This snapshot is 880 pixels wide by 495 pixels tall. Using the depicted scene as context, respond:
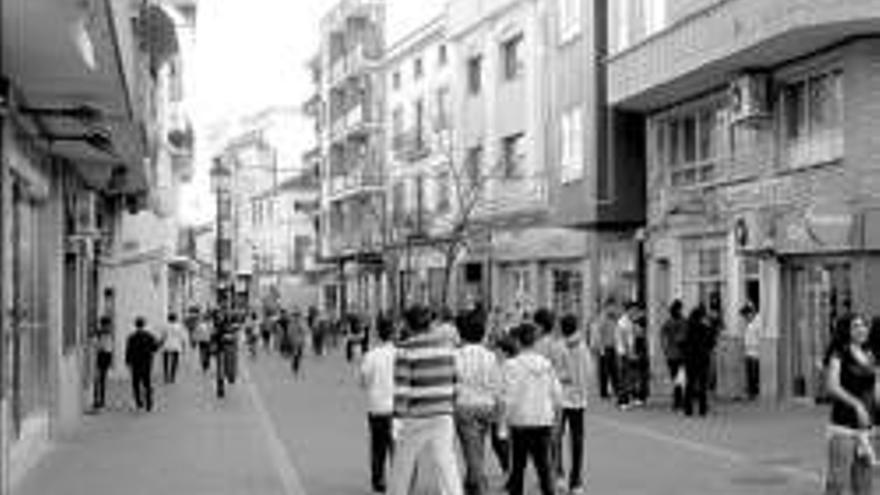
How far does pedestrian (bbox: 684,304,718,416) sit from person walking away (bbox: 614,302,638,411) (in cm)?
152

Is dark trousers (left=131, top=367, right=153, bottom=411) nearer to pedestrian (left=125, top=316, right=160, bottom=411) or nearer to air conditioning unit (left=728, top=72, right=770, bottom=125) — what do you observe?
pedestrian (left=125, top=316, right=160, bottom=411)

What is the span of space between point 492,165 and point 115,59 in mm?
36775

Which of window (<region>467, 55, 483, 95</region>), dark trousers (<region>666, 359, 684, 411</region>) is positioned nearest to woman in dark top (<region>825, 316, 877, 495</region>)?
dark trousers (<region>666, 359, 684, 411</region>)

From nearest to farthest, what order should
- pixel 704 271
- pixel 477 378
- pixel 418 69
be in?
pixel 477 378 < pixel 704 271 < pixel 418 69

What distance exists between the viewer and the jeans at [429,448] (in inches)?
509

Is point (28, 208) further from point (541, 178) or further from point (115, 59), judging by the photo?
point (541, 178)

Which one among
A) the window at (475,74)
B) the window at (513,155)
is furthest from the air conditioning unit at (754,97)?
the window at (475,74)

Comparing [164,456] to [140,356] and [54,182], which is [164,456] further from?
[140,356]

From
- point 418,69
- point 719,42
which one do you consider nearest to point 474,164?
point 418,69

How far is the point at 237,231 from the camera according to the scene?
129 m

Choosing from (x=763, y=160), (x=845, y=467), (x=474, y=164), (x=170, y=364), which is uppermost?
(x=474, y=164)

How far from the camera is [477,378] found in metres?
14.6

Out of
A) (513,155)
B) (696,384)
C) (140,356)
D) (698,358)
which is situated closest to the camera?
(698,358)

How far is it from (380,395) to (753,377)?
44.9 ft
